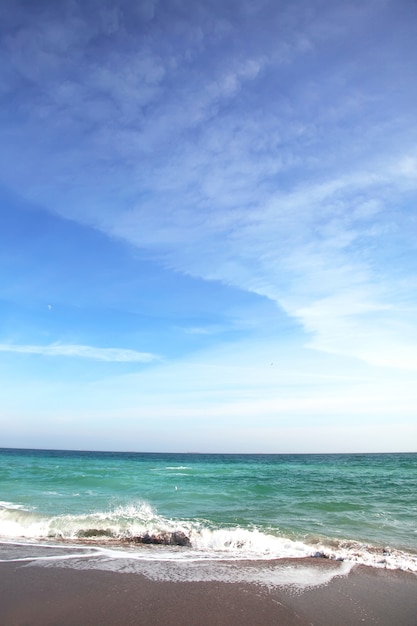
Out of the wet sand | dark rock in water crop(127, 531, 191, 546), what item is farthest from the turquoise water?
the wet sand

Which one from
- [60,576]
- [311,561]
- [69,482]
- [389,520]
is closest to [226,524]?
[311,561]

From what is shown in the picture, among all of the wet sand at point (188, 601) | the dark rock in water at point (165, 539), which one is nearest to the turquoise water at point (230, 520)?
the dark rock in water at point (165, 539)

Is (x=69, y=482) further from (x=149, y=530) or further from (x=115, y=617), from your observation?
(x=115, y=617)

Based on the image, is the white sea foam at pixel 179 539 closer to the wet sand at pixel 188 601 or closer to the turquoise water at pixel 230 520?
the turquoise water at pixel 230 520

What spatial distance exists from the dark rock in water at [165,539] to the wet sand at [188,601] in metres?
3.33

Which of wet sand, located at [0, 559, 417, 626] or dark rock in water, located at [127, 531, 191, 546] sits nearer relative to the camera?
wet sand, located at [0, 559, 417, 626]

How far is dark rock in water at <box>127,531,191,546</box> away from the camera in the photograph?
405 inches

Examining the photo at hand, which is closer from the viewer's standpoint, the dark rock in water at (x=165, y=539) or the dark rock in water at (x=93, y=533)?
the dark rock in water at (x=165, y=539)

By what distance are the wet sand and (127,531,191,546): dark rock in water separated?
3335 millimetres

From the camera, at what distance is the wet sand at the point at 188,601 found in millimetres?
5457

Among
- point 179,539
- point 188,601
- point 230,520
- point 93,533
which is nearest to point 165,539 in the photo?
point 179,539

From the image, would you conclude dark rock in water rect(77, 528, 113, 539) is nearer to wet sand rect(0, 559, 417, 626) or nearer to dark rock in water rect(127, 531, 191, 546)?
dark rock in water rect(127, 531, 191, 546)

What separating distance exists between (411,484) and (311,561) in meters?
19.5

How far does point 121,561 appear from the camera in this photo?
805 cm
